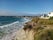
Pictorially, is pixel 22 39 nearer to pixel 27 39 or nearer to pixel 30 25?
pixel 27 39

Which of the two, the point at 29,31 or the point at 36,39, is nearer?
the point at 36,39

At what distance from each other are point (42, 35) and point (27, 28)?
3768 millimetres

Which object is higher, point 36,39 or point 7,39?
point 36,39

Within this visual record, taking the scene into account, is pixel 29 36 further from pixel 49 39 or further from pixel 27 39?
pixel 49 39

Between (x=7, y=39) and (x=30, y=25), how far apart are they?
2.81m

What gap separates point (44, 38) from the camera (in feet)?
27.1

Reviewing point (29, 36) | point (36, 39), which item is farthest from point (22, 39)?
point (36, 39)

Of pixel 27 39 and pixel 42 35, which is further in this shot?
pixel 27 39

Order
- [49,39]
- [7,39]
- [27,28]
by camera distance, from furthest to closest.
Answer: [7,39] → [27,28] → [49,39]

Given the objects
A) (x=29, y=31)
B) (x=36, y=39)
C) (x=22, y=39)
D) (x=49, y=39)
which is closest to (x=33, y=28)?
(x=29, y=31)

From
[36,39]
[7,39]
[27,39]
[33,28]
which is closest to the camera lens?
[36,39]

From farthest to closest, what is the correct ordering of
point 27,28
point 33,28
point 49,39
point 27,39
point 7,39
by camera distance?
point 7,39
point 27,28
point 33,28
point 27,39
point 49,39

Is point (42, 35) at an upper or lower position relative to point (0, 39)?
upper

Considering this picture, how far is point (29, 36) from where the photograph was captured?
10.7m
